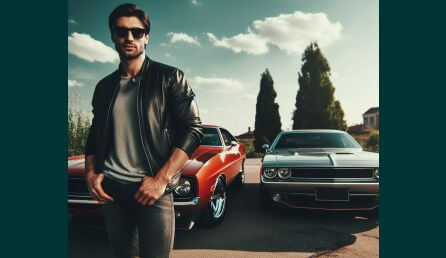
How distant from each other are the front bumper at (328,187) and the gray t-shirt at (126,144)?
2.90 meters

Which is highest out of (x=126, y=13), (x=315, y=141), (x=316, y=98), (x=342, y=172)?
(x=316, y=98)

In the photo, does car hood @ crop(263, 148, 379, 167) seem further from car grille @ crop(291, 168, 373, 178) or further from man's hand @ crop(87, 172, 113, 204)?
man's hand @ crop(87, 172, 113, 204)

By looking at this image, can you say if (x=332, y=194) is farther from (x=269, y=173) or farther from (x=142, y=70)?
(x=142, y=70)

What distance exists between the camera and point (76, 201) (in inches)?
123

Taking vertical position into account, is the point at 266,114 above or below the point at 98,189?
above

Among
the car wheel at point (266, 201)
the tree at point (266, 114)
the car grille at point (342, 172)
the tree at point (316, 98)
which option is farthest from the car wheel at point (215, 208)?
the tree at point (316, 98)

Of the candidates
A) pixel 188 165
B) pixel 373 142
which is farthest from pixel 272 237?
pixel 373 142

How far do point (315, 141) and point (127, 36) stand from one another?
181 inches

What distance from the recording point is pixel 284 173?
398cm

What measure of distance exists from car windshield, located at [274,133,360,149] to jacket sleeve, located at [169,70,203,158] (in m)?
4.16

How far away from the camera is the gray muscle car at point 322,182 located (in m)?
3.67

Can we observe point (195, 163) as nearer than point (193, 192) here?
No

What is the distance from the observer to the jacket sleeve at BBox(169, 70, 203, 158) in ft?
4.28

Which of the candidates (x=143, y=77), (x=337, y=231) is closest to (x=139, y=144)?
(x=143, y=77)
